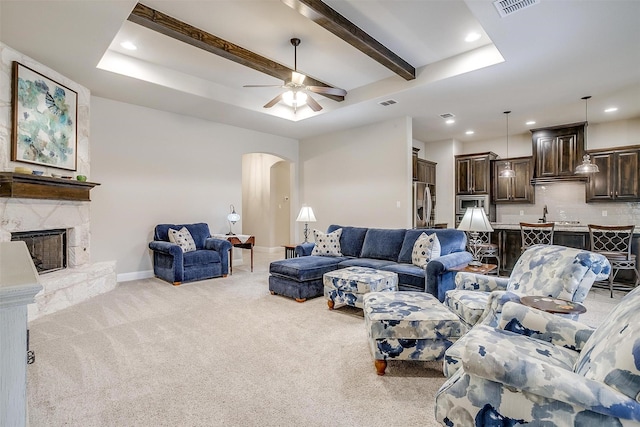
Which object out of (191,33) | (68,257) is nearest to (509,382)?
(191,33)

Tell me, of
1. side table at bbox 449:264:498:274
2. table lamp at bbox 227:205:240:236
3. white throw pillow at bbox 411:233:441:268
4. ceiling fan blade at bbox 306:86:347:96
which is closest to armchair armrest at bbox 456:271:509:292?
side table at bbox 449:264:498:274

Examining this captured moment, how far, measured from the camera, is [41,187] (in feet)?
12.2

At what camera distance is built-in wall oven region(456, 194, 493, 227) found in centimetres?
759

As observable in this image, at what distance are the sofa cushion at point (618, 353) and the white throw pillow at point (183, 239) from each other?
498 centimetres

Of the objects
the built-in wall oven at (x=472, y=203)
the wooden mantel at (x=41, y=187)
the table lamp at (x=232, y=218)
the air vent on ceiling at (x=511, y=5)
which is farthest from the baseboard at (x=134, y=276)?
the built-in wall oven at (x=472, y=203)

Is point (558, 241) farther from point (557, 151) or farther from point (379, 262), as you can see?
point (379, 262)

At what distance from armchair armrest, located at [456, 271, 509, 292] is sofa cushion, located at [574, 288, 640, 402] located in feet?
4.65

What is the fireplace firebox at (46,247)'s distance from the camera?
12.6ft

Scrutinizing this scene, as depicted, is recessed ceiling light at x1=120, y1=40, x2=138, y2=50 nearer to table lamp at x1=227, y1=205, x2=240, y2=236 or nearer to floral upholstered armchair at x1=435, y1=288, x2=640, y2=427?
table lamp at x1=227, y1=205, x2=240, y2=236

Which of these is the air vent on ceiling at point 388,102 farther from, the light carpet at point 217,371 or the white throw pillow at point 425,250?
the light carpet at point 217,371

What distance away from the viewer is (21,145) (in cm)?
361

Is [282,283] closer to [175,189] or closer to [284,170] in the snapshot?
[175,189]

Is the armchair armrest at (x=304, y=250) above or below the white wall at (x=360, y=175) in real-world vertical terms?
below

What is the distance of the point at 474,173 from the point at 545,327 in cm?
674
